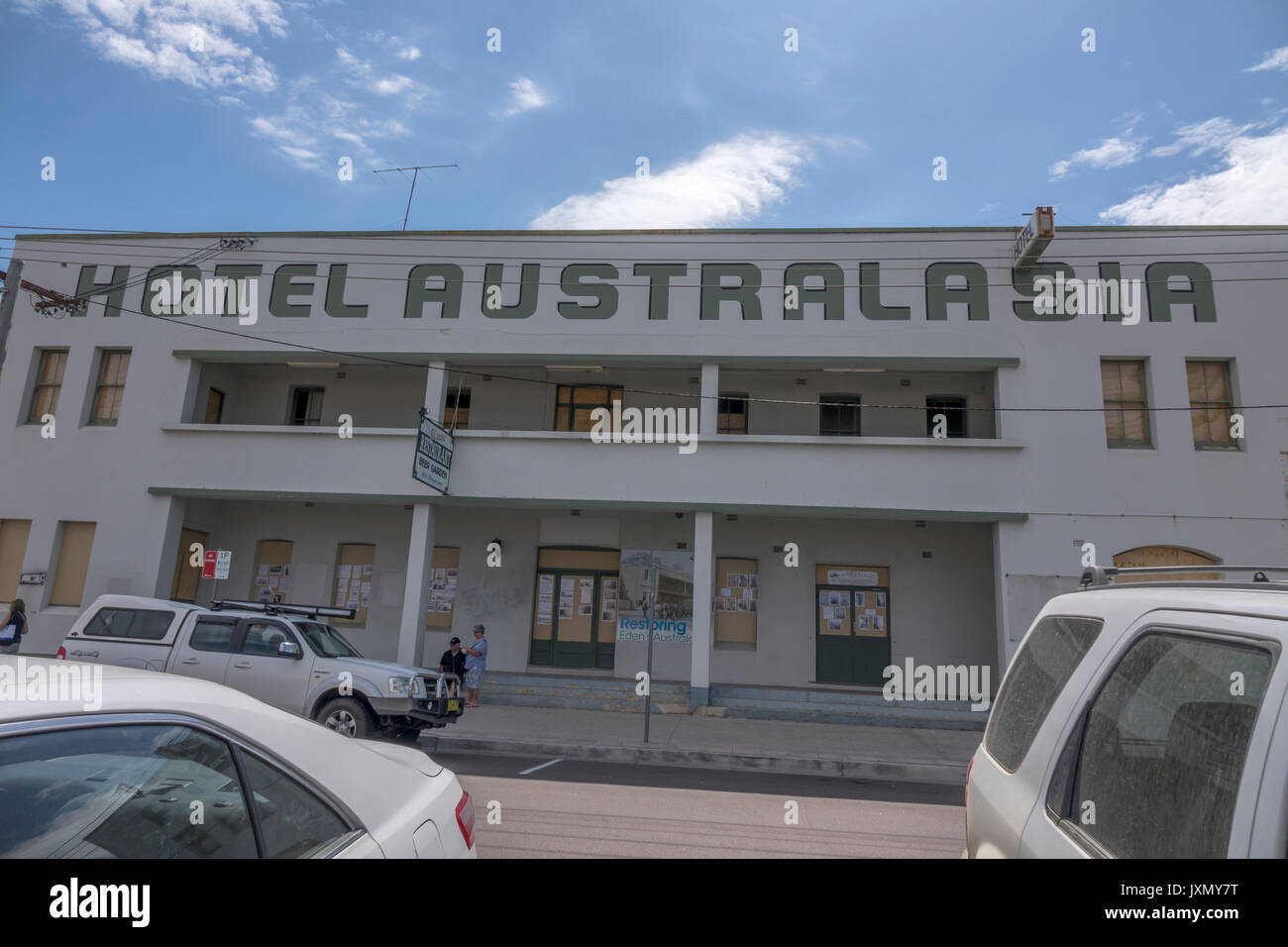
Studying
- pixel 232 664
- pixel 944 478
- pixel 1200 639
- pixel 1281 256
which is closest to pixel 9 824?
pixel 1200 639

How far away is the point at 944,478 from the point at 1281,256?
8761mm

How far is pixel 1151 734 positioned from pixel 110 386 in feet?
71.8

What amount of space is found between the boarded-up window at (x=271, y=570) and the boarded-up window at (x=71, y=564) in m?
3.50

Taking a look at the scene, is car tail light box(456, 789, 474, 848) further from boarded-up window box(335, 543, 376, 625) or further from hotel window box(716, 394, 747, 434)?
boarded-up window box(335, 543, 376, 625)

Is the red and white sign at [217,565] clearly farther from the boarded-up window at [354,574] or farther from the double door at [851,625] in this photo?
the double door at [851,625]

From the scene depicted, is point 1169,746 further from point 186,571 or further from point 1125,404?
point 186,571

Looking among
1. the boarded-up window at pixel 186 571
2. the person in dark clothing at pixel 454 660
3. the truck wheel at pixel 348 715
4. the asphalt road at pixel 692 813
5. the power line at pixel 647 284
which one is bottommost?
the asphalt road at pixel 692 813

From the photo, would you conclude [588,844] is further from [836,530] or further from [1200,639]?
[836,530]

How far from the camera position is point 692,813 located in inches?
301

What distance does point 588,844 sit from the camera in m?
6.06

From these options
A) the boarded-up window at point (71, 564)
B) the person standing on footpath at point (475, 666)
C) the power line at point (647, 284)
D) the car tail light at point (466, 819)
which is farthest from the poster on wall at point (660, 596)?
the car tail light at point (466, 819)

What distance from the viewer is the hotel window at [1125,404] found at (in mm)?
15672

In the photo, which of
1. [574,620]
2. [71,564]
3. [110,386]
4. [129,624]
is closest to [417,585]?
[574,620]
